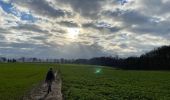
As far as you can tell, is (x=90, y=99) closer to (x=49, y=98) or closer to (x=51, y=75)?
(x=49, y=98)

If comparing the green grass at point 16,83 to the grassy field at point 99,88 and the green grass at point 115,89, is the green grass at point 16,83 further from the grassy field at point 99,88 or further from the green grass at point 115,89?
the green grass at point 115,89

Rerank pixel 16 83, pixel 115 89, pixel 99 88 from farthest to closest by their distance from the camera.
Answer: pixel 16 83, pixel 99 88, pixel 115 89

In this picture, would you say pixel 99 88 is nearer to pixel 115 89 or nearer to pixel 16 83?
pixel 115 89

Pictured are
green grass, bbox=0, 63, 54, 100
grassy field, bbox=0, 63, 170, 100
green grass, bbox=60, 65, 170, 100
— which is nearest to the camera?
green grass, bbox=60, 65, 170, 100

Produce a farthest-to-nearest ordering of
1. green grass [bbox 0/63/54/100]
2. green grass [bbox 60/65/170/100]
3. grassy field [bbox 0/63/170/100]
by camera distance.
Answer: green grass [bbox 0/63/54/100] → grassy field [bbox 0/63/170/100] → green grass [bbox 60/65/170/100]

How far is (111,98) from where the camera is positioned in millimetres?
24109

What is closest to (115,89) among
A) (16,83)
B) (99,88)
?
(99,88)

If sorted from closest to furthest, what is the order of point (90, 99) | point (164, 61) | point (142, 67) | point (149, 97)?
point (90, 99)
point (149, 97)
point (164, 61)
point (142, 67)

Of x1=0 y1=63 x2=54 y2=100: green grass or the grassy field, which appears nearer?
the grassy field

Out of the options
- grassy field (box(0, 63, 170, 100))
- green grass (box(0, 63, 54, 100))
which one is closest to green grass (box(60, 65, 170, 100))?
grassy field (box(0, 63, 170, 100))

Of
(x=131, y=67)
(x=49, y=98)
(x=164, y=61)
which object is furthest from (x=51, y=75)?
(x=131, y=67)

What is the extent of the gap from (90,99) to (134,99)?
3.83 metres

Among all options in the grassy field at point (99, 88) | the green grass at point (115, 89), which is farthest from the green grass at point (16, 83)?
the green grass at point (115, 89)

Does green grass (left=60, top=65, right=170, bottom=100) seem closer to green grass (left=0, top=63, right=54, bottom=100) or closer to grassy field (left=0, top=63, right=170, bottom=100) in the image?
grassy field (left=0, top=63, right=170, bottom=100)
